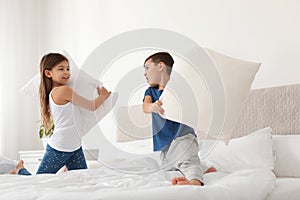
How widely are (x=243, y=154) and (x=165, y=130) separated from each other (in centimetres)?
44

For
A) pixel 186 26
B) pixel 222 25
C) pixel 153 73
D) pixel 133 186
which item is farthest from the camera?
pixel 186 26

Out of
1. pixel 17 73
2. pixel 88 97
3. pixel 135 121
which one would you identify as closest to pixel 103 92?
pixel 88 97

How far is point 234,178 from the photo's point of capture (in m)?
1.62

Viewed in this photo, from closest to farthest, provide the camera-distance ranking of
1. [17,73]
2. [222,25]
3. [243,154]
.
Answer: [243,154]
[222,25]
[17,73]

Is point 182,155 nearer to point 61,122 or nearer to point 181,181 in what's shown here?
point 181,181

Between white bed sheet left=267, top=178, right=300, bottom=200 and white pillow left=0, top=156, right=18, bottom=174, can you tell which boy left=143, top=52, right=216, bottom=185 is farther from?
white pillow left=0, top=156, right=18, bottom=174

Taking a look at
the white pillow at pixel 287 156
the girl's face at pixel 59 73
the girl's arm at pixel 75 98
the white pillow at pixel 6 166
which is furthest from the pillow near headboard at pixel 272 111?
the white pillow at pixel 6 166

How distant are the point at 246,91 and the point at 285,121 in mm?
230

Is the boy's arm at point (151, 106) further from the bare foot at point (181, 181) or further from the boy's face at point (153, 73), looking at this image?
the bare foot at point (181, 181)

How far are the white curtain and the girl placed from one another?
4.74 ft

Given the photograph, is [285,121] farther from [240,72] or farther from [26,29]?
[26,29]

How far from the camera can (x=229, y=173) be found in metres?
2.01

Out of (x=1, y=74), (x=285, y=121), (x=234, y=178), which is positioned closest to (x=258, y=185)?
(x=234, y=178)

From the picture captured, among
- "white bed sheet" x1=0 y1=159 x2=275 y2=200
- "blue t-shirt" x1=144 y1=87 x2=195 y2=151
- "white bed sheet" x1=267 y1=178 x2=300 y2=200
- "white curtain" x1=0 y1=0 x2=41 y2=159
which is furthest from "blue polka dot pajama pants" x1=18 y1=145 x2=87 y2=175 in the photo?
"white curtain" x1=0 y1=0 x2=41 y2=159
